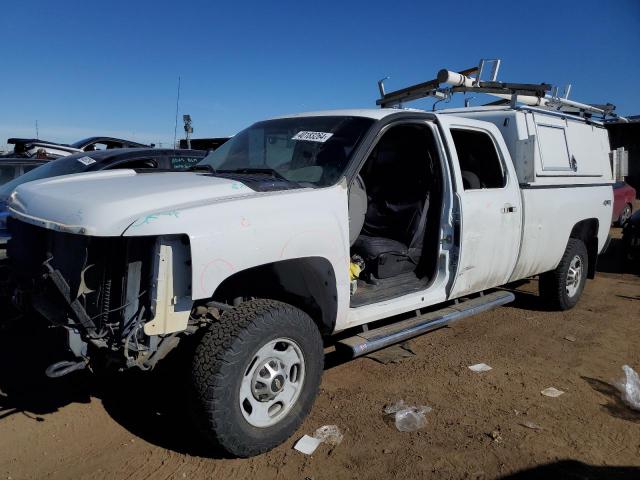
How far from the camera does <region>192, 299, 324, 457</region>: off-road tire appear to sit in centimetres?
274

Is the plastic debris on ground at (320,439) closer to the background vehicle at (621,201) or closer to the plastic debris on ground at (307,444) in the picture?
the plastic debris on ground at (307,444)

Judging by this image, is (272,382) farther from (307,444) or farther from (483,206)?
(483,206)

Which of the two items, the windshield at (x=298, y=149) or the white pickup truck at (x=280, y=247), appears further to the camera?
the windshield at (x=298, y=149)

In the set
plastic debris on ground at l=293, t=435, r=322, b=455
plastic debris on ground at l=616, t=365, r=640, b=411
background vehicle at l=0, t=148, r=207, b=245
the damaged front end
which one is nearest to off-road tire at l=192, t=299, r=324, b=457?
plastic debris on ground at l=293, t=435, r=322, b=455

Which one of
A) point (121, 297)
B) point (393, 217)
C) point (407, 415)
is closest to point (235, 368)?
point (121, 297)

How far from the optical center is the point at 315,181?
141 inches

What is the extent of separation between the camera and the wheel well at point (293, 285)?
10.5 feet

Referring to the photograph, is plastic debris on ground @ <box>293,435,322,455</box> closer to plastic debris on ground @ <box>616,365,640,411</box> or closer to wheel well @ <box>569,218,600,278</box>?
plastic debris on ground @ <box>616,365,640,411</box>

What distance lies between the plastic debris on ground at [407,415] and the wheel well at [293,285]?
0.75 m

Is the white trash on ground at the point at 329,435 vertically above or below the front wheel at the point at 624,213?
below

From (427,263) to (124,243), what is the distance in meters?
2.62

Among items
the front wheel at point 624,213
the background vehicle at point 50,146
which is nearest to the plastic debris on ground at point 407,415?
the background vehicle at point 50,146

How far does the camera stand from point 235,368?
2783 millimetres

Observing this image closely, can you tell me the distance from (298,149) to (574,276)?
159 inches
